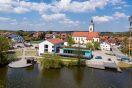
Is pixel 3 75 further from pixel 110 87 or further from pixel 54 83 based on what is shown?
pixel 110 87

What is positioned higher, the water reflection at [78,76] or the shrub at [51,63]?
the shrub at [51,63]

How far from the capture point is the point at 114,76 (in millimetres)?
19922

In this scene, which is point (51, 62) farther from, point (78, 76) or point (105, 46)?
point (105, 46)

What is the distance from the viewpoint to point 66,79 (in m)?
18.6

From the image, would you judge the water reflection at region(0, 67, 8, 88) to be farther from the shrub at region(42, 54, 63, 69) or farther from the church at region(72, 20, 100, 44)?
the church at region(72, 20, 100, 44)

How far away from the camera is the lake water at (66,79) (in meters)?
16.4

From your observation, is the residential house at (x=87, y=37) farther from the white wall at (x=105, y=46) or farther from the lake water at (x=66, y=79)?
the lake water at (x=66, y=79)

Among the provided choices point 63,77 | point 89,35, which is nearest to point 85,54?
point 63,77

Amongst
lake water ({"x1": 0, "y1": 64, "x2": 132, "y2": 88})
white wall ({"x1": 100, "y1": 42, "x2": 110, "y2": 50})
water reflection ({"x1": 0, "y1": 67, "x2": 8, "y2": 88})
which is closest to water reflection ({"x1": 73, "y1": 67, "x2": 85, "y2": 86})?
lake water ({"x1": 0, "y1": 64, "x2": 132, "y2": 88})

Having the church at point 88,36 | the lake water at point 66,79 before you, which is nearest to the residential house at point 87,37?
the church at point 88,36

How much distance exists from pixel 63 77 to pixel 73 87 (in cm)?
390

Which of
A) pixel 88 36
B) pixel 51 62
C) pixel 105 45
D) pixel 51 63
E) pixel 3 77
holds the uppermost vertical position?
pixel 88 36

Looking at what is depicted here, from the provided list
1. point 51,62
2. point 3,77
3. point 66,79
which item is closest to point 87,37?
point 51,62

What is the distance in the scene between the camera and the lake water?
16.4m
